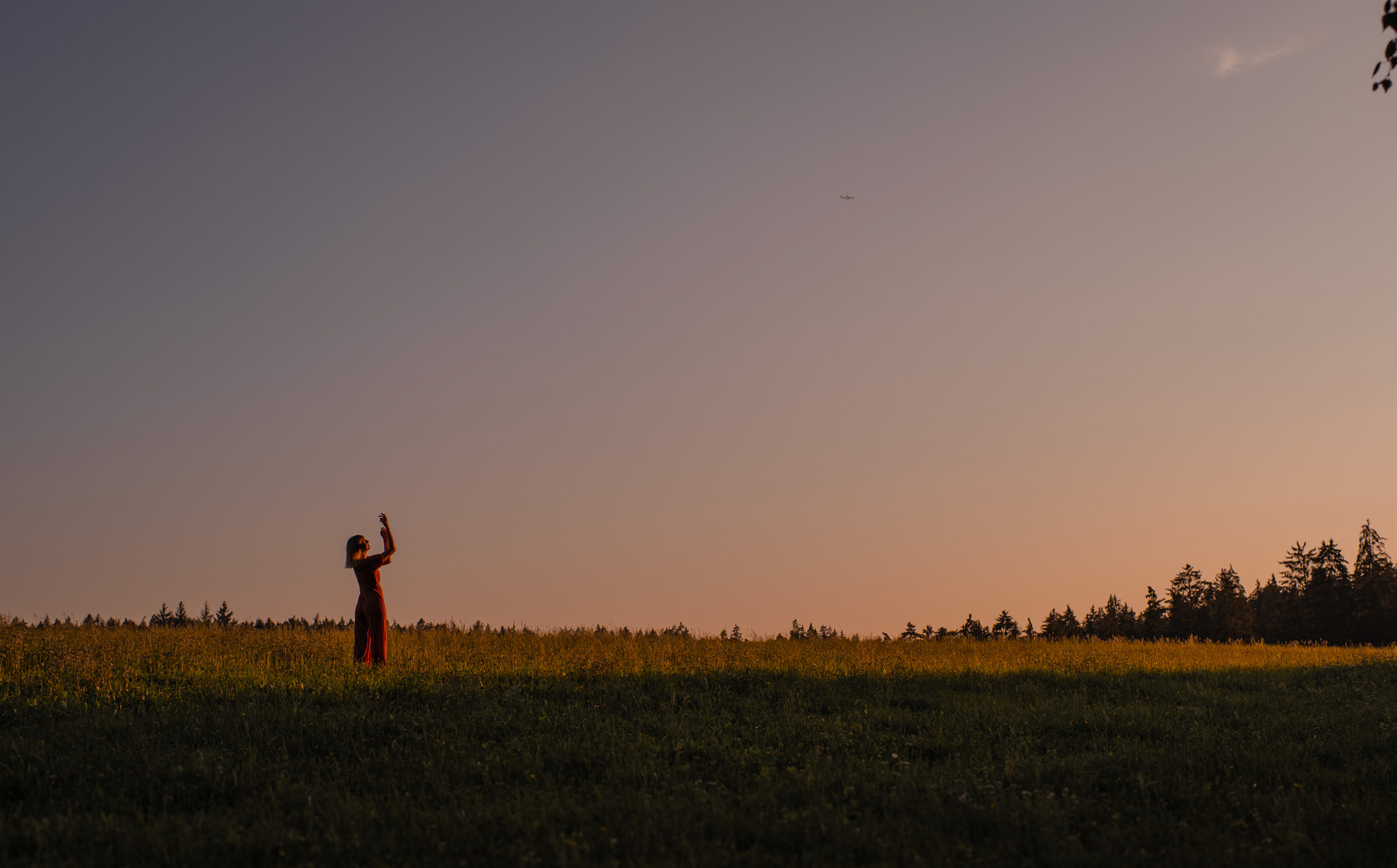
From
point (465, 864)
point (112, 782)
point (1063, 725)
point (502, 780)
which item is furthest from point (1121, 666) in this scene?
point (112, 782)

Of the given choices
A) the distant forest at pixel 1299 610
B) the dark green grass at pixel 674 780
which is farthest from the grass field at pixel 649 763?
the distant forest at pixel 1299 610

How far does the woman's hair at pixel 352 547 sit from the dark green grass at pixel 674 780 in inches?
107

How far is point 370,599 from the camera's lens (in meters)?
15.6

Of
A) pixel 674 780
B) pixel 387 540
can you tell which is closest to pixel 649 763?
pixel 674 780

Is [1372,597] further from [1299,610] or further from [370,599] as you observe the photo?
[370,599]

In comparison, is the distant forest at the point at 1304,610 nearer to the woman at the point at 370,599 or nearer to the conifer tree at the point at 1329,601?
the conifer tree at the point at 1329,601

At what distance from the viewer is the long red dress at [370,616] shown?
609 inches

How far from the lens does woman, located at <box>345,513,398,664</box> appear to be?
15.3 metres

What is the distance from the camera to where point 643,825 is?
7.43 meters

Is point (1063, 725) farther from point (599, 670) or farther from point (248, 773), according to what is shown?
point (248, 773)

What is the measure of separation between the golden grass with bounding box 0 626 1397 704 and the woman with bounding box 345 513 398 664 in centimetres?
38

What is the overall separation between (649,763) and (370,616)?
26.6 feet

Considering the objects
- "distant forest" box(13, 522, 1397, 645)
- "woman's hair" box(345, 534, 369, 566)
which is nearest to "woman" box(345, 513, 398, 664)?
"woman's hair" box(345, 534, 369, 566)

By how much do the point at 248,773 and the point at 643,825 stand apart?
4.33m
